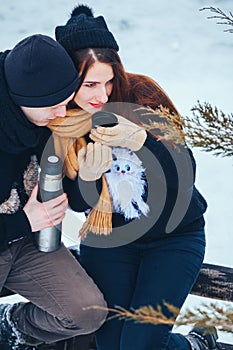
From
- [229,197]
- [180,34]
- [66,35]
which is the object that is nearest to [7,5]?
[180,34]

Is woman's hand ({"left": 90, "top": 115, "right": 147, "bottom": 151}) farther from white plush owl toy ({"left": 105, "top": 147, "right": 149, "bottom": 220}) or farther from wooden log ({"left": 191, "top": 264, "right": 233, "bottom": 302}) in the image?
wooden log ({"left": 191, "top": 264, "right": 233, "bottom": 302})

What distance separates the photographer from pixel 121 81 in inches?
71.2

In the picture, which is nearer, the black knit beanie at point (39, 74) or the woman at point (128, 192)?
the black knit beanie at point (39, 74)

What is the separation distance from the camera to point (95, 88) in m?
1.77

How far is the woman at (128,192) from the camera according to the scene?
5.80ft

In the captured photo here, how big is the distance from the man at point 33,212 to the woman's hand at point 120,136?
0.12 metres

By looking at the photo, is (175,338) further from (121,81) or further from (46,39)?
(46,39)

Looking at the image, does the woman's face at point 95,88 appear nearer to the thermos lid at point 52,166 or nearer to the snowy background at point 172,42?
the thermos lid at point 52,166

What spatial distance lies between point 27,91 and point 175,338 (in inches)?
32.6

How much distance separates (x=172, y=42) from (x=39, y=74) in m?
3.05

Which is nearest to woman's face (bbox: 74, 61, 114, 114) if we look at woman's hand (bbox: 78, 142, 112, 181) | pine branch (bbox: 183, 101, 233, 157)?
woman's hand (bbox: 78, 142, 112, 181)

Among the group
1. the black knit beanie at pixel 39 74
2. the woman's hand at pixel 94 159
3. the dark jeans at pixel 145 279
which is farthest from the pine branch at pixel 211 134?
the dark jeans at pixel 145 279

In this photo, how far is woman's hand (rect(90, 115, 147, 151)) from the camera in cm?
173

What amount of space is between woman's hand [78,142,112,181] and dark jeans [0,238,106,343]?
10.3 inches
